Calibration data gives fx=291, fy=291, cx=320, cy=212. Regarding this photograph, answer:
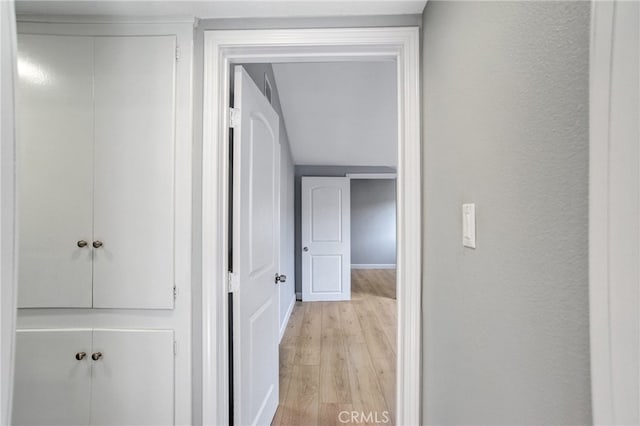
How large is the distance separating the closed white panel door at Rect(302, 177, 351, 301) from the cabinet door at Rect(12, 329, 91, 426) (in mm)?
3541

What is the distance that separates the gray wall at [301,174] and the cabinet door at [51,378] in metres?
3.66

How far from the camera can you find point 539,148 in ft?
1.82

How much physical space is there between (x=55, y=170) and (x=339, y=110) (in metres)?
2.77

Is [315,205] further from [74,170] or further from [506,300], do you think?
[506,300]

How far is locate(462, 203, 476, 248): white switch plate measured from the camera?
82 centimetres

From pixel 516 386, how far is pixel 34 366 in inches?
70.3

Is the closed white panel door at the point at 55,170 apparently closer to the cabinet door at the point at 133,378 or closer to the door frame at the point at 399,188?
the cabinet door at the point at 133,378

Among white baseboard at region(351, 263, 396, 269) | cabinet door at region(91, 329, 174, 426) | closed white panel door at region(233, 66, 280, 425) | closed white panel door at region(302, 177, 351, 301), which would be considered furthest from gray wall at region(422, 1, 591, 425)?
white baseboard at region(351, 263, 396, 269)

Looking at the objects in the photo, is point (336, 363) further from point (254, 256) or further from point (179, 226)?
point (179, 226)

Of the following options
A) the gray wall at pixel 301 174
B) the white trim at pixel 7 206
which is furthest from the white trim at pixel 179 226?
the gray wall at pixel 301 174

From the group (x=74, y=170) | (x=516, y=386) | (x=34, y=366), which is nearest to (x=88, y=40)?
(x=74, y=170)

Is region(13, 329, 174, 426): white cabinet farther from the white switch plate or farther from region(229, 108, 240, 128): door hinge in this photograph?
the white switch plate

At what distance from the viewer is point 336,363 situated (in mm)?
2664

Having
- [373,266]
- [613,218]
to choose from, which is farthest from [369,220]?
Result: [613,218]
